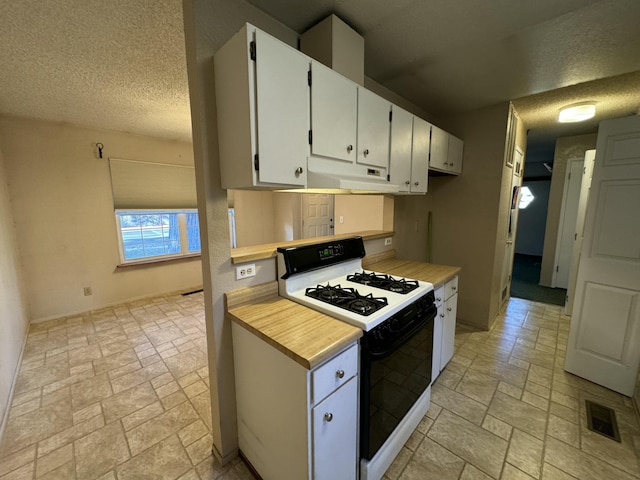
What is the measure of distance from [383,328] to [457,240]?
7.73 feet

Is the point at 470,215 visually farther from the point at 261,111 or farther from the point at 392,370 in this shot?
the point at 261,111

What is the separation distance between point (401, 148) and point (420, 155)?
0.34 meters

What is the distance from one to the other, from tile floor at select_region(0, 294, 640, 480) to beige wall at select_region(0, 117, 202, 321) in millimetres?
704

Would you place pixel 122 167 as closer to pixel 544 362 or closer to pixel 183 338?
pixel 183 338

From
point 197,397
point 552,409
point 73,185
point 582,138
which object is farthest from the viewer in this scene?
point 582,138

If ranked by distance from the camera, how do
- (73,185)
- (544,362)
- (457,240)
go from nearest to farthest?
(544,362) → (457,240) → (73,185)

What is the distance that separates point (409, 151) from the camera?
6.94ft

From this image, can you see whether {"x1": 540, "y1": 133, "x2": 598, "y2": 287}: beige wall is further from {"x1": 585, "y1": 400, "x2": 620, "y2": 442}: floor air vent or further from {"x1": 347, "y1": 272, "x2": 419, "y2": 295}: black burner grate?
{"x1": 347, "y1": 272, "x2": 419, "y2": 295}: black burner grate

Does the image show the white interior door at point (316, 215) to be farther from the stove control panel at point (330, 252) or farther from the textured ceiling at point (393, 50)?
the stove control panel at point (330, 252)

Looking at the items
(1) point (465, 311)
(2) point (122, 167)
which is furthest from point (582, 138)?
(2) point (122, 167)

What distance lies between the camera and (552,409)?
1.88m

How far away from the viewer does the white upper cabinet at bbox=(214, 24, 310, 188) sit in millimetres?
1101

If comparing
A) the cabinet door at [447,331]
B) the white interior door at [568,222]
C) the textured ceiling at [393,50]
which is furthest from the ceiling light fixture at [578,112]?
the cabinet door at [447,331]

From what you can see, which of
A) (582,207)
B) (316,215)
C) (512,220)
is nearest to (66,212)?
(316,215)
